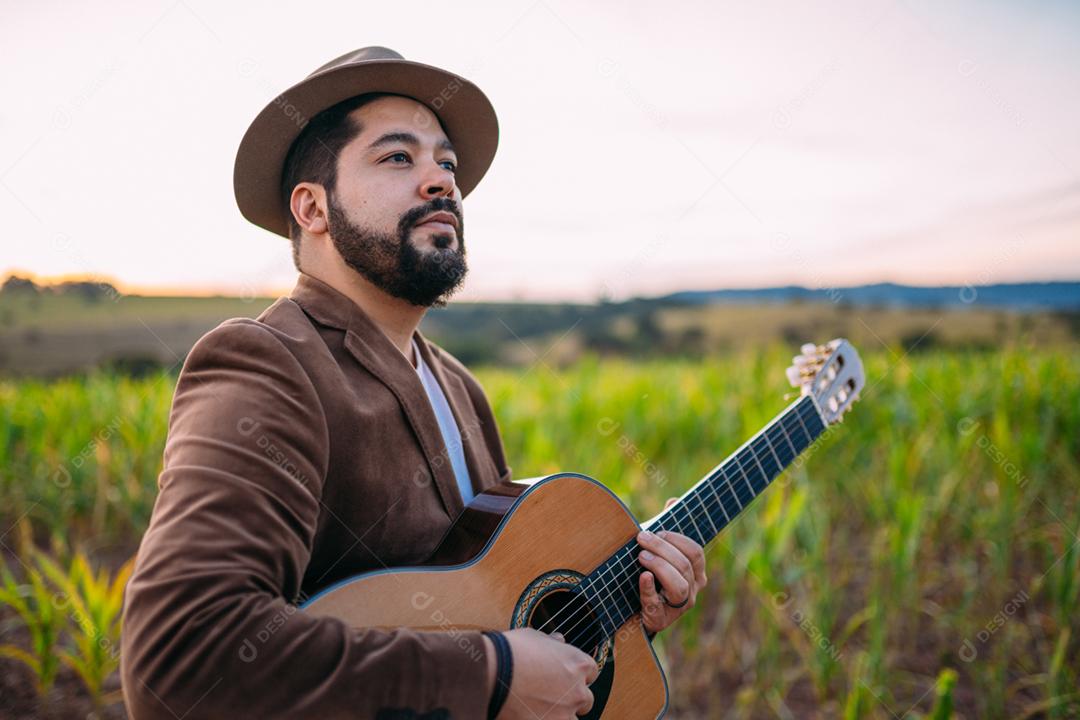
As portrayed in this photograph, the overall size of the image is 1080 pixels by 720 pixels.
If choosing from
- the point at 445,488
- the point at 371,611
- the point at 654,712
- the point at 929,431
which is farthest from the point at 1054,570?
the point at 371,611

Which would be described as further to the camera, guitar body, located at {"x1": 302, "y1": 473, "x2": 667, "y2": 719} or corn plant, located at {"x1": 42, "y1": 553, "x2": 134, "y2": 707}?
corn plant, located at {"x1": 42, "y1": 553, "x2": 134, "y2": 707}

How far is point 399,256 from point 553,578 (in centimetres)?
84

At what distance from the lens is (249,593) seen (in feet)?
3.76

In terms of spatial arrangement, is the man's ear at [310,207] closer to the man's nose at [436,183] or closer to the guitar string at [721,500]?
the man's nose at [436,183]

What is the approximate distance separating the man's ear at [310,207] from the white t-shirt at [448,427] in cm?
43

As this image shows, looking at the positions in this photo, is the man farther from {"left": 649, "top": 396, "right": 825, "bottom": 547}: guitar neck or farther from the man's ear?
{"left": 649, "top": 396, "right": 825, "bottom": 547}: guitar neck

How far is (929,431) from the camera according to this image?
4914 millimetres

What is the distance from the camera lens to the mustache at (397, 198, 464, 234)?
1.74 m

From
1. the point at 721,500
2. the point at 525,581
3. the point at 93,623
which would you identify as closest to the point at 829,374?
the point at 721,500

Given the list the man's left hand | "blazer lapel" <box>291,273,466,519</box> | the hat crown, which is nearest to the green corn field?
the man's left hand

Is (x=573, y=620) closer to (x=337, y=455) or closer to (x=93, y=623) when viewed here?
(x=337, y=455)

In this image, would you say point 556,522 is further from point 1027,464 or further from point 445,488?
point 1027,464

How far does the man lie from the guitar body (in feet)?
0.26

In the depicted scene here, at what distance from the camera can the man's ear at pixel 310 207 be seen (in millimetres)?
1807
